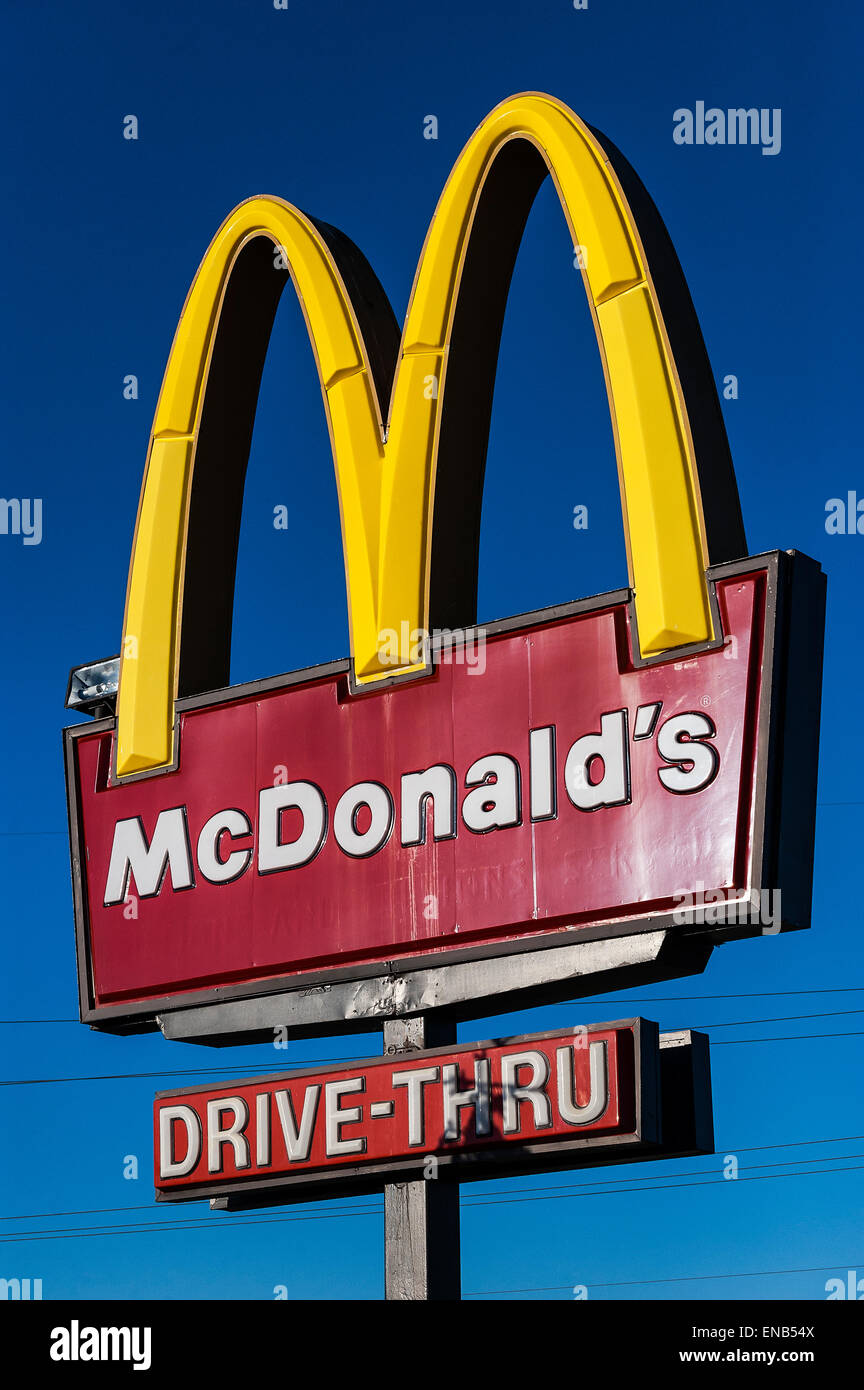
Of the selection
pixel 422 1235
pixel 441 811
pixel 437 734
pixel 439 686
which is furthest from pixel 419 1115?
pixel 439 686

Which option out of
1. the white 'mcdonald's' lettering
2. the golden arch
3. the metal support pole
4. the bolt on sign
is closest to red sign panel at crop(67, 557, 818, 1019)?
the white 'mcdonald's' lettering

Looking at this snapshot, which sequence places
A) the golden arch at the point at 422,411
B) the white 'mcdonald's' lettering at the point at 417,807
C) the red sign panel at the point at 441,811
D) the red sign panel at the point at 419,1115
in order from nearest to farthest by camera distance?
1. the red sign panel at the point at 419,1115
2. the red sign panel at the point at 441,811
3. the white 'mcdonald's' lettering at the point at 417,807
4. the golden arch at the point at 422,411

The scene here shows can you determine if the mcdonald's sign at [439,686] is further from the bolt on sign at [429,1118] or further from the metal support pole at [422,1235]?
the metal support pole at [422,1235]

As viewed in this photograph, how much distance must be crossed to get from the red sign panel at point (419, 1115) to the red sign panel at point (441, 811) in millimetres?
600

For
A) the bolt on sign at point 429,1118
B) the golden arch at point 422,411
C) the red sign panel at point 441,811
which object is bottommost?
the bolt on sign at point 429,1118

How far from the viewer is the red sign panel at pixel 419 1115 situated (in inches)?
365

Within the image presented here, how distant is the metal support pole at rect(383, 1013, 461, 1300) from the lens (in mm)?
9578

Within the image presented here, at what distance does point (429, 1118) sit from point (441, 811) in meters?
1.66

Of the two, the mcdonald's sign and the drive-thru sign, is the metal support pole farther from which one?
the mcdonald's sign

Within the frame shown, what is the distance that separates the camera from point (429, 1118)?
9797mm

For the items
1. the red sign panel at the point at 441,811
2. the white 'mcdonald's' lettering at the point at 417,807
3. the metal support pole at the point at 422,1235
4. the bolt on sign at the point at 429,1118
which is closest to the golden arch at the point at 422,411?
the red sign panel at the point at 441,811

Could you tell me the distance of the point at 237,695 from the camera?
1149 cm
